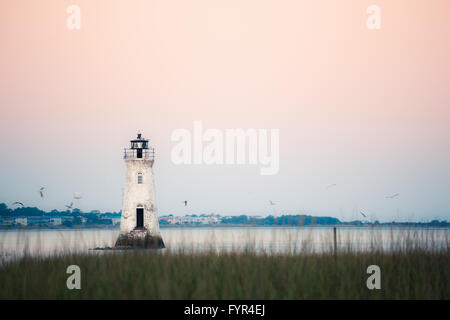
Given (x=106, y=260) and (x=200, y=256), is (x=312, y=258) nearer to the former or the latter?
(x=200, y=256)

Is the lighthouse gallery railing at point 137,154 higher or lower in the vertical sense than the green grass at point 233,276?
higher

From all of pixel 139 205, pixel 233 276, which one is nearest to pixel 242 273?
pixel 233 276

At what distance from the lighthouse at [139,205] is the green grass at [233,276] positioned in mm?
18351

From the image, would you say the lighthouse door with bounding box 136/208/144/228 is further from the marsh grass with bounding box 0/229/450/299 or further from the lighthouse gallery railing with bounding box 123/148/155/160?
the marsh grass with bounding box 0/229/450/299

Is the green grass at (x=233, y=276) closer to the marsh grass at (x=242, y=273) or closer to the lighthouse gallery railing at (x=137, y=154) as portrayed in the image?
the marsh grass at (x=242, y=273)

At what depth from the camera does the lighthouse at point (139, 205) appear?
101ft

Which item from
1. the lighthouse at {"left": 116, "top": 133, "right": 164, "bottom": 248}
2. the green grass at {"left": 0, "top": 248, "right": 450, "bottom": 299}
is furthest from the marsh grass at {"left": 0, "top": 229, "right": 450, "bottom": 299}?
the lighthouse at {"left": 116, "top": 133, "right": 164, "bottom": 248}

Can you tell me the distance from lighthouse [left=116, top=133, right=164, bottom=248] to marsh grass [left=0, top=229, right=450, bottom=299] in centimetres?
1781

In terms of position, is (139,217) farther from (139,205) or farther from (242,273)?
(242,273)

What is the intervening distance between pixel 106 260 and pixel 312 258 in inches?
176

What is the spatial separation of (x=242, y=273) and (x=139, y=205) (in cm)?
2145

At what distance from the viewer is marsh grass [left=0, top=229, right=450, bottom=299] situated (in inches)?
368

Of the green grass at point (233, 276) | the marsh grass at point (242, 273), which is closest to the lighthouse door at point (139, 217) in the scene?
the marsh grass at point (242, 273)

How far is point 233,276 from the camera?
10.0 meters
